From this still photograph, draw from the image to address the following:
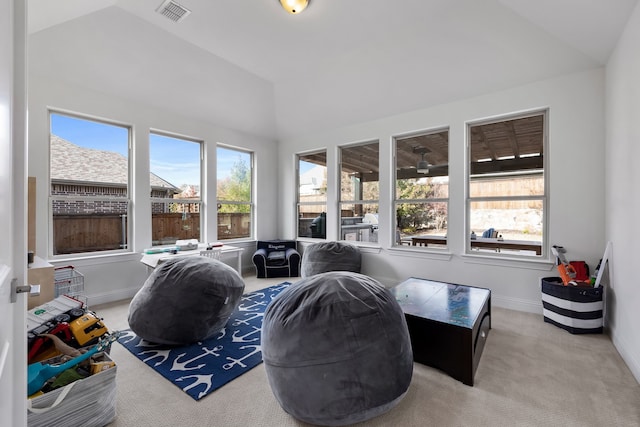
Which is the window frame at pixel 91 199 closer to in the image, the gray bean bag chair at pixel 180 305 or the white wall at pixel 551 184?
the gray bean bag chair at pixel 180 305

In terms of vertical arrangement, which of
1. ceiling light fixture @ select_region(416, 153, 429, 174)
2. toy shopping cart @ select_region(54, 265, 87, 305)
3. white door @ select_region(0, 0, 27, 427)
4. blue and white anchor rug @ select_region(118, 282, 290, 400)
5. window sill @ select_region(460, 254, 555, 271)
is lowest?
blue and white anchor rug @ select_region(118, 282, 290, 400)

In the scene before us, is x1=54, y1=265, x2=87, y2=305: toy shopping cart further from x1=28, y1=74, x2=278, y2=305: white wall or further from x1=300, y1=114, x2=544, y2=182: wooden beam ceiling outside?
x1=300, y1=114, x2=544, y2=182: wooden beam ceiling outside

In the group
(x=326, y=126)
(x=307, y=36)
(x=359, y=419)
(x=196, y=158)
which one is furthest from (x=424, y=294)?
(x=196, y=158)

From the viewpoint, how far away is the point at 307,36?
3.52m

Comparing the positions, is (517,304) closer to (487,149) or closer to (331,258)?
(487,149)

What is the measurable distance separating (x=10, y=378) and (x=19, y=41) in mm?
1047

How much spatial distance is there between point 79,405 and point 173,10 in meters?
3.51

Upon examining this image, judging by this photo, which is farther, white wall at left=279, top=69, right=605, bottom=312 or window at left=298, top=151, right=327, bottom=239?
window at left=298, top=151, right=327, bottom=239

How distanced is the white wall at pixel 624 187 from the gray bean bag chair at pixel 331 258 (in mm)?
2891

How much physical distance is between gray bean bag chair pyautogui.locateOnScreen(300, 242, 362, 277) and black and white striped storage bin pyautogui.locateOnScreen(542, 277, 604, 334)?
2.45 m

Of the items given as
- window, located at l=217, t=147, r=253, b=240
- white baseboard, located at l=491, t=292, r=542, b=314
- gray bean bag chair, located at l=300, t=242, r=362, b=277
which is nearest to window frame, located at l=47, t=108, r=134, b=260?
window, located at l=217, t=147, r=253, b=240

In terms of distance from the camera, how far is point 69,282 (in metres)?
3.30

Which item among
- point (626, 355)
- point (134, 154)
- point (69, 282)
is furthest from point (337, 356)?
point (134, 154)

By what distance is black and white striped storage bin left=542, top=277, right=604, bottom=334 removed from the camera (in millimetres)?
2777
